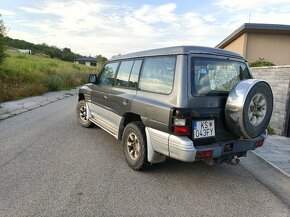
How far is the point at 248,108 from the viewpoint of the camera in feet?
11.2

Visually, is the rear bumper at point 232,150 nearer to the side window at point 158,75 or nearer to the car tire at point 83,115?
the side window at point 158,75

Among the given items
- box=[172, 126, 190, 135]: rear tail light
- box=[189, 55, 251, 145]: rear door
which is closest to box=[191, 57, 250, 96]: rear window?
box=[189, 55, 251, 145]: rear door

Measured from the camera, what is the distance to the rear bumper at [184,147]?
10.7ft

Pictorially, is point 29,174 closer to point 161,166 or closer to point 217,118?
point 161,166

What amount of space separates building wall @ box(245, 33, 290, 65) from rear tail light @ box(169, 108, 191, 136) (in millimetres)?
12493

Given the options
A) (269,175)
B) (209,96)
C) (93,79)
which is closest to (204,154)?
(209,96)

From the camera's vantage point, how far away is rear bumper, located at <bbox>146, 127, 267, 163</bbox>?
10.7 ft

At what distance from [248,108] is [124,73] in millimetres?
2385

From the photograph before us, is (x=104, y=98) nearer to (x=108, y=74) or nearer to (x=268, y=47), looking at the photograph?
(x=108, y=74)

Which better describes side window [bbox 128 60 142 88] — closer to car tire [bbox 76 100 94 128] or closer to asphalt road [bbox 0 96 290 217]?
asphalt road [bbox 0 96 290 217]

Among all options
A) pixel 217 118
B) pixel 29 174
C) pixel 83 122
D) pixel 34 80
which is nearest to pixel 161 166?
pixel 217 118

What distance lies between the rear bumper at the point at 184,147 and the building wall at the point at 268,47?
11.6 metres

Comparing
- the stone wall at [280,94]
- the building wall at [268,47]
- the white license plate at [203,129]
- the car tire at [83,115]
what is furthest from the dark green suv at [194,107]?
the building wall at [268,47]

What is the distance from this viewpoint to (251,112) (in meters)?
3.53
